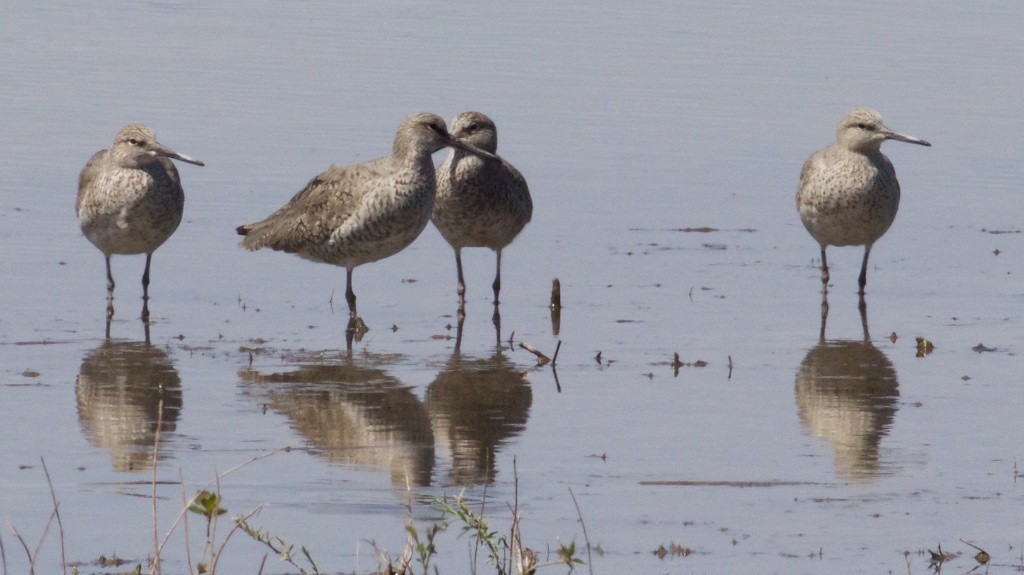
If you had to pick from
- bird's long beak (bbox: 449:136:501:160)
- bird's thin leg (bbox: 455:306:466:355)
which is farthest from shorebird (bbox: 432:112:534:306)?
bird's thin leg (bbox: 455:306:466:355)

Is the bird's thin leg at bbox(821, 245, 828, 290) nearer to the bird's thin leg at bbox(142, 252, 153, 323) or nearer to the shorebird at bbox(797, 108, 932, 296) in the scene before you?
the shorebird at bbox(797, 108, 932, 296)

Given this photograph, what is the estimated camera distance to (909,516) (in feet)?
26.1

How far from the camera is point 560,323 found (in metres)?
12.5

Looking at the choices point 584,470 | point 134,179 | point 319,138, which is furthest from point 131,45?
point 584,470

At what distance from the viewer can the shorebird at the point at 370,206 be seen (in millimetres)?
12430

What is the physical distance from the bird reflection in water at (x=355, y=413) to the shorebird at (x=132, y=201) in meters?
2.46

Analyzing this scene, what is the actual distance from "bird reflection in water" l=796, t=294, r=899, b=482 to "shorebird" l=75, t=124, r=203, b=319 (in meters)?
4.51

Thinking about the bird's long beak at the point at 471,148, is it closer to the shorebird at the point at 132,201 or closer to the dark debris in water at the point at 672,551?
the shorebird at the point at 132,201

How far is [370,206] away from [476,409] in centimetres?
285

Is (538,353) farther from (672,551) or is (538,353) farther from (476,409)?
(672,551)

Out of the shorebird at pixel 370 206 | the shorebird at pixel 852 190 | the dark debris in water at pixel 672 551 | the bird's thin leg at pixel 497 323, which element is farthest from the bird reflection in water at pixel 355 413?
the shorebird at pixel 852 190

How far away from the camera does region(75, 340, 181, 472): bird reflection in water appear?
8.88 metres

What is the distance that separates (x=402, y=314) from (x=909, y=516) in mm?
5593

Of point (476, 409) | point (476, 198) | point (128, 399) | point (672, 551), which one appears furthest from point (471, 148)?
point (672, 551)
